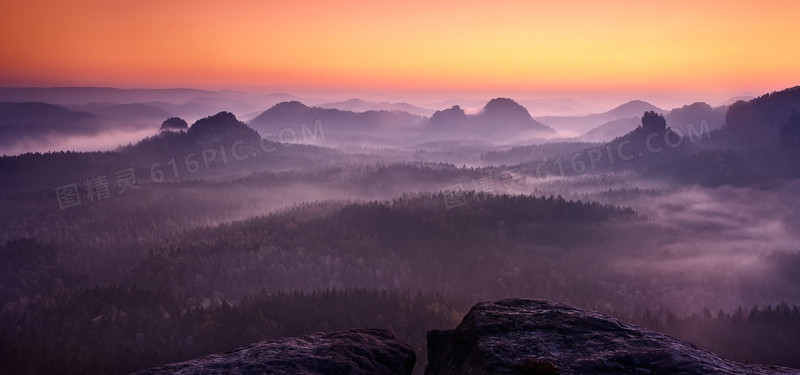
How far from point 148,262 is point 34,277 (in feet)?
144

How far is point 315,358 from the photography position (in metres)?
25.7

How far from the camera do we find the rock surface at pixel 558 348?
2020cm

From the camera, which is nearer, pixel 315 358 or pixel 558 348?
pixel 558 348

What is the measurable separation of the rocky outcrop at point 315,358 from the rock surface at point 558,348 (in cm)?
281

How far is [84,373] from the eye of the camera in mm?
82438

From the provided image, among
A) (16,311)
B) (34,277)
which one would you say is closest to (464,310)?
(16,311)

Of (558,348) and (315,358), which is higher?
(558,348)

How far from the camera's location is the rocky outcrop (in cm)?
2439

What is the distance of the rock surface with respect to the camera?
2020cm

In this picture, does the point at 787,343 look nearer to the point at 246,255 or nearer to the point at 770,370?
the point at 770,370

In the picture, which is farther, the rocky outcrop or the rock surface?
the rocky outcrop

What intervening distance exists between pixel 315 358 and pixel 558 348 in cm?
1321

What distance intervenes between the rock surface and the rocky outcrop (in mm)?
2809

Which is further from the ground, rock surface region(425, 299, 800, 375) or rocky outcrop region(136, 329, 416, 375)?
rock surface region(425, 299, 800, 375)
